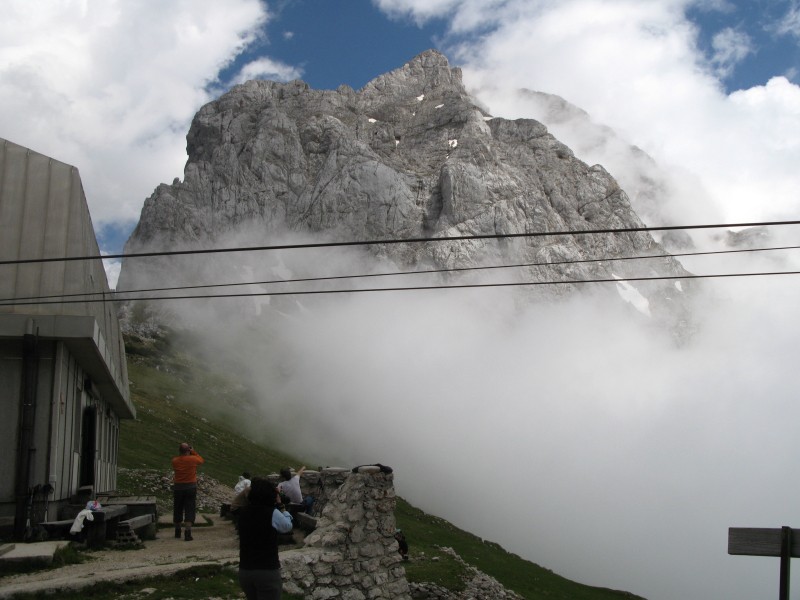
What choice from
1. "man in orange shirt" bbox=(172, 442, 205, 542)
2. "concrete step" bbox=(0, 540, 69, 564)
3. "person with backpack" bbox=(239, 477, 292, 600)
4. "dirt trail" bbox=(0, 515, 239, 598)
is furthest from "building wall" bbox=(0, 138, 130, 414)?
"person with backpack" bbox=(239, 477, 292, 600)

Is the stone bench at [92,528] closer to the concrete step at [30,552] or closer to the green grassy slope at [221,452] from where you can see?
the concrete step at [30,552]

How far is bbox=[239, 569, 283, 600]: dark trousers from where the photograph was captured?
11.2 meters

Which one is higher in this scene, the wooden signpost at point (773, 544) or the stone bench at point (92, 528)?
the wooden signpost at point (773, 544)

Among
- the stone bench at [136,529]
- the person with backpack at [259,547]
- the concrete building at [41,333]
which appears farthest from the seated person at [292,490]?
the person with backpack at [259,547]

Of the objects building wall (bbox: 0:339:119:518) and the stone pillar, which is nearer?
the stone pillar

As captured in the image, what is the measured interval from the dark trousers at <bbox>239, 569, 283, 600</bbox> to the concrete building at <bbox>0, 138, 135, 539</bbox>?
11409mm

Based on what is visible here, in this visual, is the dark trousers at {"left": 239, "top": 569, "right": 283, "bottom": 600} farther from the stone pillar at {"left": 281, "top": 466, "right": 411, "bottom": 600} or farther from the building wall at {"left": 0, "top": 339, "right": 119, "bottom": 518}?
the building wall at {"left": 0, "top": 339, "right": 119, "bottom": 518}

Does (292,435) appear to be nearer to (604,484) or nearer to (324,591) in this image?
(604,484)

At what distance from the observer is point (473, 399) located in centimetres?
19775

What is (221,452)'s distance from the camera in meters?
79.3

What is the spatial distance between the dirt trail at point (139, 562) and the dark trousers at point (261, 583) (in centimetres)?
484

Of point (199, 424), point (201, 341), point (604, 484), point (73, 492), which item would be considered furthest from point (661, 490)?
point (73, 492)

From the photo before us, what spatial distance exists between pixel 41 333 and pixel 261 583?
1264cm

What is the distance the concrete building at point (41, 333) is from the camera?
20.8 metres
